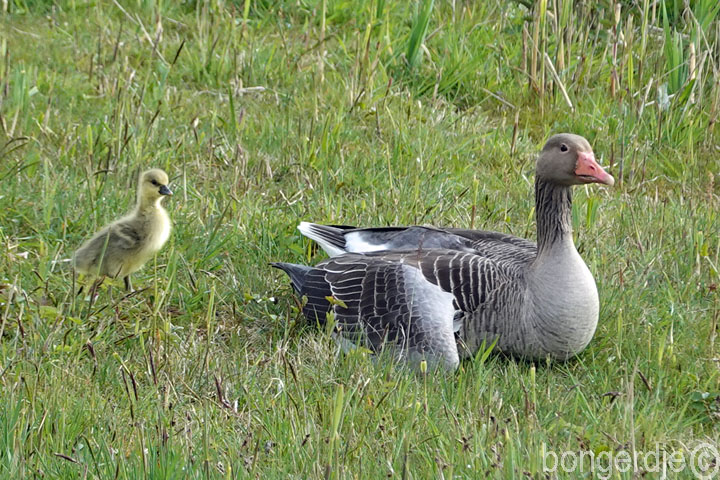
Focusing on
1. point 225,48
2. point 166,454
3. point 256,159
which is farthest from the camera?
point 225,48

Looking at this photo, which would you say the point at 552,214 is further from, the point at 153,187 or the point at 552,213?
the point at 153,187

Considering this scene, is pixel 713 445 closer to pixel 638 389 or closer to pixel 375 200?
pixel 638 389

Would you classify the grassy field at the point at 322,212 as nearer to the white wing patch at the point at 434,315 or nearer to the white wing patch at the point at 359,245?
the white wing patch at the point at 434,315

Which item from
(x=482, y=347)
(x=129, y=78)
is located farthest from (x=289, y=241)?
(x=129, y=78)

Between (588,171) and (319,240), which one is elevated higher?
(588,171)

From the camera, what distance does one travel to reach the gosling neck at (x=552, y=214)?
4.54 metres

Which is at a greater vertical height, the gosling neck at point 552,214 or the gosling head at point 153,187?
the gosling neck at point 552,214

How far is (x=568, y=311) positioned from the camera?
436cm

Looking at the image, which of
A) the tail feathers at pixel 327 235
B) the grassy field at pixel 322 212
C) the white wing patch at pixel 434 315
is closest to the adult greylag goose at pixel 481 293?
the white wing patch at pixel 434 315

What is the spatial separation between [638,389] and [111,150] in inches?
136

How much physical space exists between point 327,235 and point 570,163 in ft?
4.67
